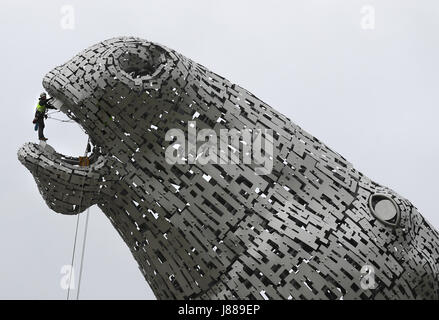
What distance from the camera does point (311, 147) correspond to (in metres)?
13.1

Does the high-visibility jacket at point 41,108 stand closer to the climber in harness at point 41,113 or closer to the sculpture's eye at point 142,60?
the climber in harness at point 41,113

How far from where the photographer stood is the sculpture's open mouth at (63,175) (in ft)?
42.0

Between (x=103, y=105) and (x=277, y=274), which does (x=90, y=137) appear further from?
(x=277, y=274)

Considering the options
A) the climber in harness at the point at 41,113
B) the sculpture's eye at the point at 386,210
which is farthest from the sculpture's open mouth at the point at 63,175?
the sculpture's eye at the point at 386,210

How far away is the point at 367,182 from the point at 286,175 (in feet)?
4.21

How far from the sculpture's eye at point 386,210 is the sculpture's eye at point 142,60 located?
11.8ft

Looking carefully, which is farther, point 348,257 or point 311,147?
point 311,147

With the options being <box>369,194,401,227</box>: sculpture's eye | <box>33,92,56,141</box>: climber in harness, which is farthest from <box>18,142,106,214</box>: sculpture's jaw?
<box>369,194,401,227</box>: sculpture's eye

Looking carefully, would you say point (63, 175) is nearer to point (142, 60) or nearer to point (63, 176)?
point (63, 176)

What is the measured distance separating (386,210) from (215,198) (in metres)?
2.39

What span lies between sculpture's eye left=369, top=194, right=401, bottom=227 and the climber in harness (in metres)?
4.90
